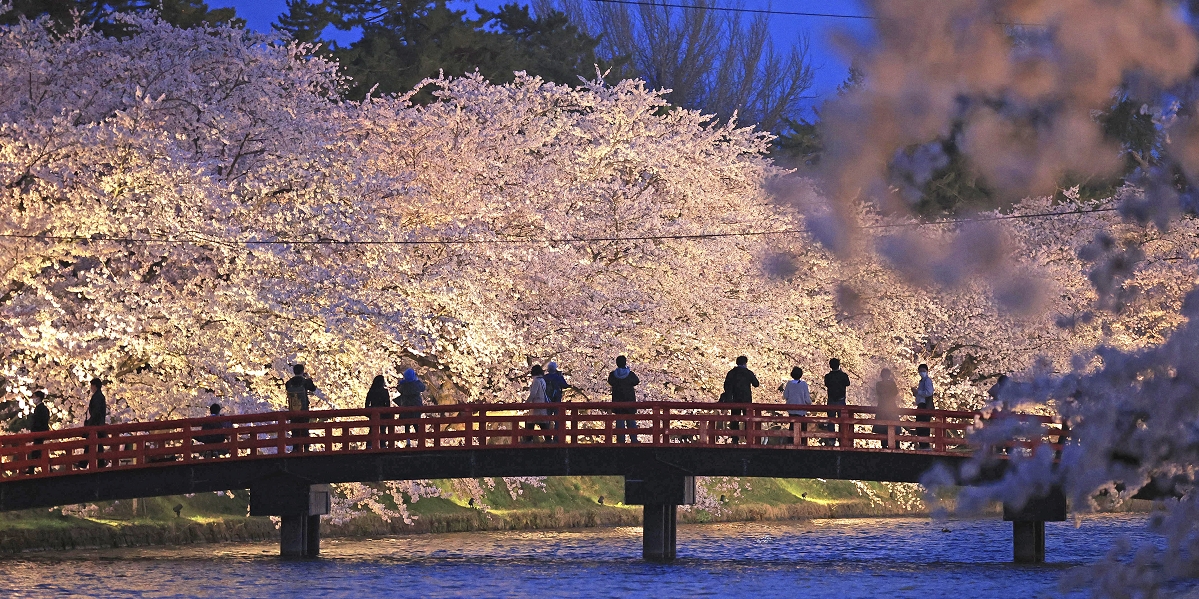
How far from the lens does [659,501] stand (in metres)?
25.5

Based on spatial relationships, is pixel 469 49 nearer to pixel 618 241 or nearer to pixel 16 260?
pixel 618 241

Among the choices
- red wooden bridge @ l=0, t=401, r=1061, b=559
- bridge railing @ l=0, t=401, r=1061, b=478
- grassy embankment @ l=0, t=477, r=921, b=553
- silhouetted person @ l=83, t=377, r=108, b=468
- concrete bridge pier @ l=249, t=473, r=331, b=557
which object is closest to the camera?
silhouetted person @ l=83, t=377, r=108, b=468

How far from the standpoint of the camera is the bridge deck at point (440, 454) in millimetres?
23391

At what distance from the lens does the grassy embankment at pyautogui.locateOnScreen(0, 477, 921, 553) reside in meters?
26.7

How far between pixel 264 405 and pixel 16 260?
14.8 ft

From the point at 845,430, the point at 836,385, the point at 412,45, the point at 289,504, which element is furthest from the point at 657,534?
the point at 412,45

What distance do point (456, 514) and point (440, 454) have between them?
777cm

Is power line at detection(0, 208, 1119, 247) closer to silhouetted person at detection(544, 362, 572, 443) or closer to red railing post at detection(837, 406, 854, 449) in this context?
red railing post at detection(837, 406, 854, 449)

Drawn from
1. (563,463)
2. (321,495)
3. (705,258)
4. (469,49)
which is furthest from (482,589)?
(469,49)

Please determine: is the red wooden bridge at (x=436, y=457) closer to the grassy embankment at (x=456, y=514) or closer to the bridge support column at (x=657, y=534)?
the bridge support column at (x=657, y=534)

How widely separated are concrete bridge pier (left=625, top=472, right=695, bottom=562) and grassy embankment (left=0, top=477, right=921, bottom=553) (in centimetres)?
703

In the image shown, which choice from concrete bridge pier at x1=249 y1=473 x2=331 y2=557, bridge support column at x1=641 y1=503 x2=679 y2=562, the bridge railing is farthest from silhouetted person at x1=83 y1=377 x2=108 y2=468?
bridge support column at x1=641 y1=503 x2=679 y2=562

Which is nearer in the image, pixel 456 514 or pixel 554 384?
pixel 554 384

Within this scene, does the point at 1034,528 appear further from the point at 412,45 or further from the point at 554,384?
the point at 412,45
